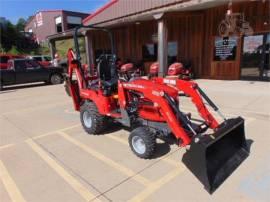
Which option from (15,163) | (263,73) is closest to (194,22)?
(263,73)

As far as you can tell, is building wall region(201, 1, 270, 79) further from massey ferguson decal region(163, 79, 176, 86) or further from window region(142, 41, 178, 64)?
massey ferguson decal region(163, 79, 176, 86)

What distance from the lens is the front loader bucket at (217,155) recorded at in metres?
2.59

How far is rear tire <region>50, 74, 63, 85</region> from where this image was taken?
12.4m

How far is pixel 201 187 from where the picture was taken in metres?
2.67

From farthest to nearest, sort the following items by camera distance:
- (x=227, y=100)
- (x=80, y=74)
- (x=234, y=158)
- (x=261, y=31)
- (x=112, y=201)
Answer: (x=261, y=31) < (x=227, y=100) < (x=80, y=74) < (x=234, y=158) < (x=112, y=201)

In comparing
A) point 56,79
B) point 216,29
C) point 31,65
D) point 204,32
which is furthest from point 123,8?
point 31,65

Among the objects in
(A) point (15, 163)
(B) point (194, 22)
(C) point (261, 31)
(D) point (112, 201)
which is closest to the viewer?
(D) point (112, 201)

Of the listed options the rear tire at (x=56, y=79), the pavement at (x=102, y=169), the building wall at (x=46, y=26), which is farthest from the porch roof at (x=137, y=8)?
the building wall at (x=46, y=26)

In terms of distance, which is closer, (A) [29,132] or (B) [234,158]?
(B) [234,158]

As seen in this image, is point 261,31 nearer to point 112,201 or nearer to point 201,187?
point 201,187

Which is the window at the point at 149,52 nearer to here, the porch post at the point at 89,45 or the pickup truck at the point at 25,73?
the porch post at the point at 89,45

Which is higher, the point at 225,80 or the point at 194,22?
the point at 194,22

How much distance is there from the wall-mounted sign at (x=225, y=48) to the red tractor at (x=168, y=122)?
24.8 ft

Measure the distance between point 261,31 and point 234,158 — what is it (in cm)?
811
